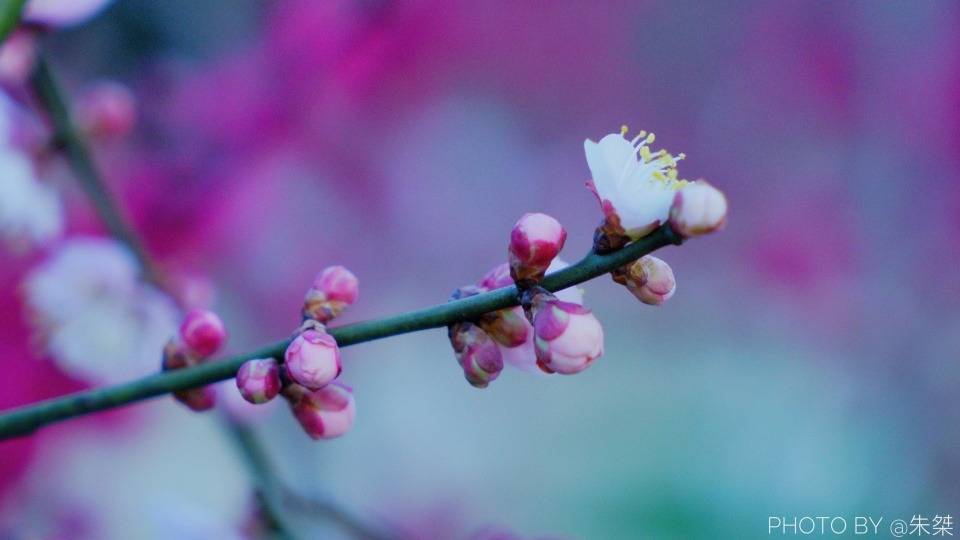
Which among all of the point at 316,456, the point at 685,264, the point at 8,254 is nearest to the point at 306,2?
the point at 8,254

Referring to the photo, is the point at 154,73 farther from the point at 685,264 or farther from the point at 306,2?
the point at 685,264

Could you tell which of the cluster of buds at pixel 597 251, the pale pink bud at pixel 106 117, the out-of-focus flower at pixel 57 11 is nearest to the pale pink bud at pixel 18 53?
the out-of-focus flower at pixel 57 11

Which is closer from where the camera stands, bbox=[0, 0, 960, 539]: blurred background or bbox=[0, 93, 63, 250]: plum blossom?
bbox=[0, 93, 63, 250]: plum blossom

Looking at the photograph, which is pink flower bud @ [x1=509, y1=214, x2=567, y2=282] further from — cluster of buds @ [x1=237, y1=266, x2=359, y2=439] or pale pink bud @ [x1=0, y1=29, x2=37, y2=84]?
pale pink bud @ [x1=0, y1=29, x2=37, y2=84]

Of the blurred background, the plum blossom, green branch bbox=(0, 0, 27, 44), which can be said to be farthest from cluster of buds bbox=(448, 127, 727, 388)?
the blurred background

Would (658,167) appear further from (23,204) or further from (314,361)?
(23,204)
